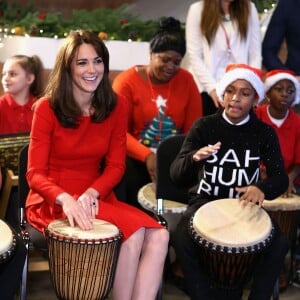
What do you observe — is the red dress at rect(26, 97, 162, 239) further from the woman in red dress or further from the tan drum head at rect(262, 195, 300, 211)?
the tan drum head at rect(262, 195, 300, 211)

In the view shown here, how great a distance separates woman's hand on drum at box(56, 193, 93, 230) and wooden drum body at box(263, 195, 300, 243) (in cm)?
101

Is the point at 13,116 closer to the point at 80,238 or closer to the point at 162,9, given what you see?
the point at 80,238

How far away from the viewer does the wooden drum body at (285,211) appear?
3334mm

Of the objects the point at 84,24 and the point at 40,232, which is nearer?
the point at 40,232

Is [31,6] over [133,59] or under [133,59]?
over

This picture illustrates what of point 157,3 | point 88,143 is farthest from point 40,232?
point 157,3

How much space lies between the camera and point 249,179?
125 inches

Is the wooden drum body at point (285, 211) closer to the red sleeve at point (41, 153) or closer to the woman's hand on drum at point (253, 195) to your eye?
the woman's hand on drum at point (253, 195)

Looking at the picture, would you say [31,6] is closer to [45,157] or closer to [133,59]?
[133,59]

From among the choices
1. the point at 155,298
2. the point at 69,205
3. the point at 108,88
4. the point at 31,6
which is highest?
the point at 31,6

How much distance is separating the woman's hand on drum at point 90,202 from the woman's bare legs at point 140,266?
0.64ft

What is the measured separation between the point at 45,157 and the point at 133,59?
242 centimetres

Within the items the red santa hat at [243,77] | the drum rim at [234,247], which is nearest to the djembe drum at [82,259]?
the drum rim at [234,247]

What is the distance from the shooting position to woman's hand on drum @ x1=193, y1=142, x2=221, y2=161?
2.96m
